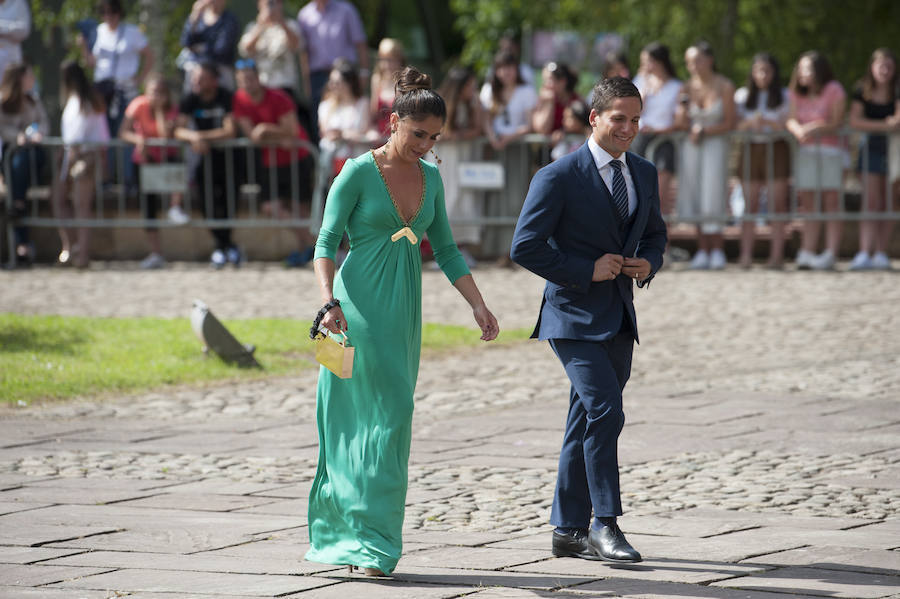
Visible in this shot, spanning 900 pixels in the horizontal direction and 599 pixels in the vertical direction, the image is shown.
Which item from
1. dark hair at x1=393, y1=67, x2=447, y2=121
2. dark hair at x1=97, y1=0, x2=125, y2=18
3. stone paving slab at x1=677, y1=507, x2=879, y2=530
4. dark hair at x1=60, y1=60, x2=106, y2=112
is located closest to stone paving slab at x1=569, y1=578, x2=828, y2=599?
stone paving slab at x1=677, y1=507, x2=879, y2=530

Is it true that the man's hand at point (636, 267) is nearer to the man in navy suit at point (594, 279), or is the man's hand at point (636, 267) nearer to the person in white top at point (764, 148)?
the man in navy suit at point (594, 279)

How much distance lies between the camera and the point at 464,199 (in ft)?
50.6

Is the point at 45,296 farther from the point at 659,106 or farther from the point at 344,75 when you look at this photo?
the point at 659,106

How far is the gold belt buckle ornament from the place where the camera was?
17.3 ft

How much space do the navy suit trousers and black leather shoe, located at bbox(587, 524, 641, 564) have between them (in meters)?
0.07

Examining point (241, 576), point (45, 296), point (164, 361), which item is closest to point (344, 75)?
point (45, 296)

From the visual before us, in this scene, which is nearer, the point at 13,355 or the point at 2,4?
the point at 13,355

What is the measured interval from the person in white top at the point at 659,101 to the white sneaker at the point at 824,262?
1.66 m

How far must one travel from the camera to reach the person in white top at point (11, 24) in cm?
1616

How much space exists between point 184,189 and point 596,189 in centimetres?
1070

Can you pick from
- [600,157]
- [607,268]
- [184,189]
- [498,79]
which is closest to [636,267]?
[607,268]

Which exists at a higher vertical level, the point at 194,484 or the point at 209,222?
the point at 209,222

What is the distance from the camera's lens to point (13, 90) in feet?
50.7

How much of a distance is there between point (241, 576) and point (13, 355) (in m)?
5.40
